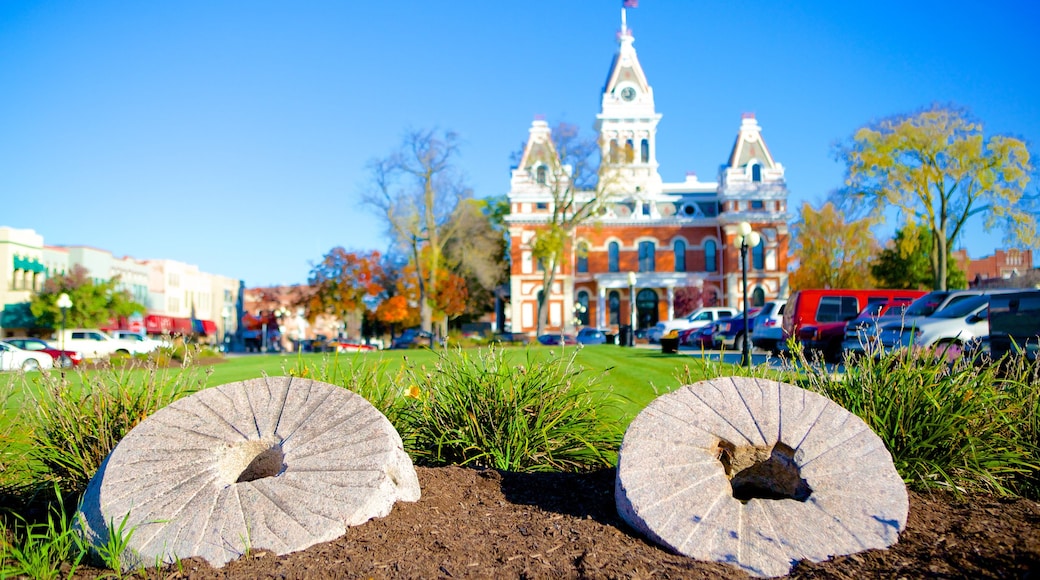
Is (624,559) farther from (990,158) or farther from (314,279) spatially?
(314,279)

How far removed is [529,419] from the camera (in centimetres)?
571

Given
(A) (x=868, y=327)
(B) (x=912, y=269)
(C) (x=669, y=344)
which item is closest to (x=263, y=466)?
(A) (x=868, y=327)

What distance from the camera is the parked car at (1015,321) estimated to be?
382 inches

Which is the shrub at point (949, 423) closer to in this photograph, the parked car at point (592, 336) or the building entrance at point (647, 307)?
the parked car at point (592, 336)

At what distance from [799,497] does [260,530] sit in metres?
2.63

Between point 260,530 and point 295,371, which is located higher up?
point 295,371

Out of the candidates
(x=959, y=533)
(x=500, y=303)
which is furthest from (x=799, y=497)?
(x=500, y=303)

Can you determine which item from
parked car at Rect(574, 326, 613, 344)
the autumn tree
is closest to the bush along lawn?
parked car at Rect(574, 326, 613, 344)

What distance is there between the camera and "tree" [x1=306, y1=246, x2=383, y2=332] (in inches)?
2063

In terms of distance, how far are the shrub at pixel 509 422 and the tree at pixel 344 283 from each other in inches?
1865

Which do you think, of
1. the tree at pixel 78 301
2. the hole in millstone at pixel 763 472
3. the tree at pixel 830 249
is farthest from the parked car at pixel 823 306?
the tree at pixel 78 301

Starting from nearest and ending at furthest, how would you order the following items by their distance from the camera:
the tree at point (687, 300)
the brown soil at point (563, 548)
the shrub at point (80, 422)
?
1. the brown soil at point (563, 548)
2. the shrub at point (80, 422)
3. the tree at point (687, 300)

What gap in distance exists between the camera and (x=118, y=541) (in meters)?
3.70

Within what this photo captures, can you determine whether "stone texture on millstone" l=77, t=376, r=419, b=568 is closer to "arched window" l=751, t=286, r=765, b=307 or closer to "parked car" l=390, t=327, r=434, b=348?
"parked car" l=390, t=327, r=434, b=348
